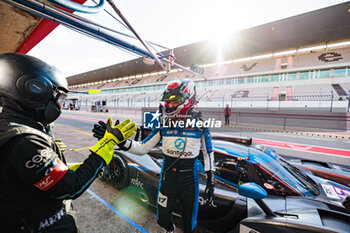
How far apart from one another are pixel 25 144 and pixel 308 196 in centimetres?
262

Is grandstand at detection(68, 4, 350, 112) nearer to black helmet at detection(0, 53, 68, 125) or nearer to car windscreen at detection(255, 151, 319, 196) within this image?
car windscreen at detection(255, 151, 319, 196)

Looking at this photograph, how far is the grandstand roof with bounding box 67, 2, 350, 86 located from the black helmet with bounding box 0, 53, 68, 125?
1998 centimetres

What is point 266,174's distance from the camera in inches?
75.2

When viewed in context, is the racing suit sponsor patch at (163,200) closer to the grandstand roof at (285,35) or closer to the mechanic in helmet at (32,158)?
the mechanic in helmet at (32,158)

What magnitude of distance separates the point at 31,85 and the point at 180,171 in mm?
1538

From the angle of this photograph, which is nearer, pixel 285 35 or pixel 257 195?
pixel 257 195

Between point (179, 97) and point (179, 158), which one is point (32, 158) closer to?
point (179, 158)

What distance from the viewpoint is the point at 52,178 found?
0.89 metres

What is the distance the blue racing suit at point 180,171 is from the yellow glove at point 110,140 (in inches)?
14.6

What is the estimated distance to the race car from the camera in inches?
53.6

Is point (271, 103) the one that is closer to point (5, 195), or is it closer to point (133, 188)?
point (133, 188)

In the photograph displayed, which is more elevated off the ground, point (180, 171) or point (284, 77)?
point (284, 77)

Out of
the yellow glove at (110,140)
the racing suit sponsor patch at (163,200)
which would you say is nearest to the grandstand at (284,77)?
the racing suit sponsor patch at (163,200)

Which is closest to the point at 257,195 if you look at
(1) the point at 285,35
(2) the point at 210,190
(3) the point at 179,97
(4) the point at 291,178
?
(2) the point at 210,190
